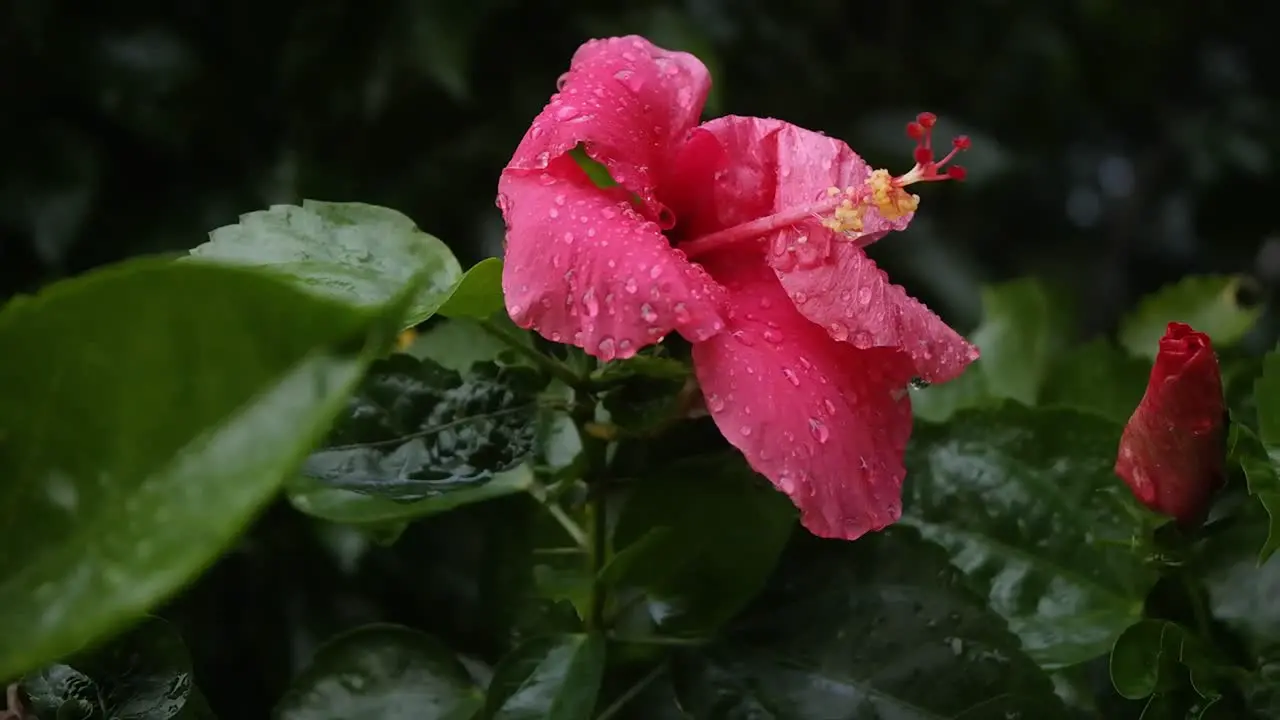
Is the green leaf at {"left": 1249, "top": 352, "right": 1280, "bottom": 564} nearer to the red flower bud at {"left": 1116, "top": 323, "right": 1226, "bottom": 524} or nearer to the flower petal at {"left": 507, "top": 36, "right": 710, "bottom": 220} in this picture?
the red flower bud at {"left": 1116, "top": 323, "right": 1226, "bottom": 524}

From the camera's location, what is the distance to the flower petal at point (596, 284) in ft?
1.22

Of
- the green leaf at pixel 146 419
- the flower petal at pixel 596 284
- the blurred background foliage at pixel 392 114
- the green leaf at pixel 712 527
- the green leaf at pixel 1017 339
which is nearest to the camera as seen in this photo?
the green leaf at pixel 146 419

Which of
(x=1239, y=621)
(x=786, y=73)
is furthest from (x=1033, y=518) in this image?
(x=786, y=73)

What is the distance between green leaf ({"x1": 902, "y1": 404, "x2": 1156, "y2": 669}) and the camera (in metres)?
0.54

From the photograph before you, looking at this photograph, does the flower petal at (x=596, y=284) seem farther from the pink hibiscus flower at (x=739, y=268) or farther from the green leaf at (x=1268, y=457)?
the green leaf at (x=1268, y=457)

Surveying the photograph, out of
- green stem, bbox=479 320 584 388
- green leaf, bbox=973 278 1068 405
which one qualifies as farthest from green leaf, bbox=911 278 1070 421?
green stem, bbox=479 320 584 388

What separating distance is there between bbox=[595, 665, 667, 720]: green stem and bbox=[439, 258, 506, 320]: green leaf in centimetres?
19

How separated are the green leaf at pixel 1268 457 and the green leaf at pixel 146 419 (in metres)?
0.34

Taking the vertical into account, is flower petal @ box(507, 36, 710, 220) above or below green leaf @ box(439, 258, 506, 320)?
above

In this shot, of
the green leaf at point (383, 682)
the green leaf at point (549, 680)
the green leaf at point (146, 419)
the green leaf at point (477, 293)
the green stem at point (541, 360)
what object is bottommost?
the green leaf at point (383, 682)

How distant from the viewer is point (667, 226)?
0.46 metres

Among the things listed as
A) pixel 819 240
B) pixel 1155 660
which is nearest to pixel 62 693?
pixel 819 240

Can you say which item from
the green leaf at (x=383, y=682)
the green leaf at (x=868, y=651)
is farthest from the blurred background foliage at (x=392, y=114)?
the green leaf at (x=868, y=651)

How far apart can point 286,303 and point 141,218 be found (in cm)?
104
